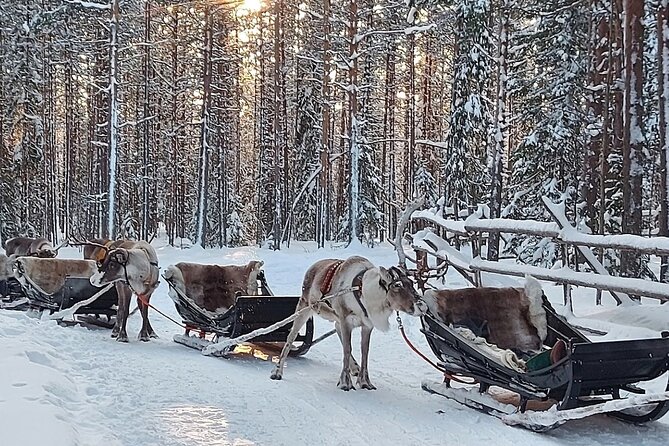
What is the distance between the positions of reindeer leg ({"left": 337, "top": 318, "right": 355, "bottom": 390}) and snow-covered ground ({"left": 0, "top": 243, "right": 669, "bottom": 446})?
0.44 feet

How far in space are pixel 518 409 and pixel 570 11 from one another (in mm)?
15066

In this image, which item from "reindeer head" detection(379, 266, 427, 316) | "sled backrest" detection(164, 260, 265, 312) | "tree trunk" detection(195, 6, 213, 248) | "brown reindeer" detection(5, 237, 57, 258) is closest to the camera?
"reindeer head" detection(379, 266, 427, 316)

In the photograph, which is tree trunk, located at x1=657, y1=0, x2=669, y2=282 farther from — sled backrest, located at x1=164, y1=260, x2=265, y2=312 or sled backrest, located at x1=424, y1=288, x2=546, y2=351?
sled backrest, located at x1=164, y1=260, x2=265, y2=312

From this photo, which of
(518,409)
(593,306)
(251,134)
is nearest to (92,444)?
(518,409)

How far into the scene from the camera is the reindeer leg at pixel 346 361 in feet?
23.7

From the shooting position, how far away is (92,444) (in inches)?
187

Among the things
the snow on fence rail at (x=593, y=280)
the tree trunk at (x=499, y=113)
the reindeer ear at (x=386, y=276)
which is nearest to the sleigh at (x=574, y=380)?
the reindeer ear at (x=386, y=276)

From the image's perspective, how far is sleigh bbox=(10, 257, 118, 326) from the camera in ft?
36.4

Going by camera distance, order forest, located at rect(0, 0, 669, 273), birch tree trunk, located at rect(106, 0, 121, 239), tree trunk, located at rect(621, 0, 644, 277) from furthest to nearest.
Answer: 1. birch tree trunk, located at rect(106, 0, 121, 239)
2. forest, located at rect(0, 0, 669, 273)
3. tree trunk, located at rect(621, 0, 644, 277)

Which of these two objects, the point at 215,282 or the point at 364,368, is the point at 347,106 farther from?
the point at 364,368

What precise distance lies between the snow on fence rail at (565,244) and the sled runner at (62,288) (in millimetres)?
5537

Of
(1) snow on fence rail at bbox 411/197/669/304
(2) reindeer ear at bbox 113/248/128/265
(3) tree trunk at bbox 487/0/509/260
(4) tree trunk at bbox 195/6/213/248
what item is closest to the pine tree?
(3) tree trunk at bbox 487/0/509/260

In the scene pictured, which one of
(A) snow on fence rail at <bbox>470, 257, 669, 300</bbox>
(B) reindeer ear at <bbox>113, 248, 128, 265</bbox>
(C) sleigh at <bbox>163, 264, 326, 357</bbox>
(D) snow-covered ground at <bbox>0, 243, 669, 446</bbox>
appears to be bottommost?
(D) snow-covered ground at <bbox>0, 243, 669, 446</bbox>

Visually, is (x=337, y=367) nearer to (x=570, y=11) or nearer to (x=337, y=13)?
(x=570, y=11)
